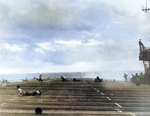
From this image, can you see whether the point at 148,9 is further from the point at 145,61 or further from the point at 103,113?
the point at 103,113

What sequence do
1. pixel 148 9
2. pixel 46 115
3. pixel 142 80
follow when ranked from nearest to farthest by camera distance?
pixel 46 115 < pixel 148 9 < pixel 142 80

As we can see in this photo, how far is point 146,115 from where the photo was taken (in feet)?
54.2

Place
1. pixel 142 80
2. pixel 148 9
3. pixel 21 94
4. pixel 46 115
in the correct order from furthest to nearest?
1. pixel 142 80
2. pixel 148 9
3. pixel 21 94
4. pixel 46 115

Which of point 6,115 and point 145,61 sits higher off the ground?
point 145,61

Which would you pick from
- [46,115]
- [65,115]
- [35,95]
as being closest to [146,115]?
[65,115]

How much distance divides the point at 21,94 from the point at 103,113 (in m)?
16.8

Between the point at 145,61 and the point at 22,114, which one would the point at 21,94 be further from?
the point at 145,61

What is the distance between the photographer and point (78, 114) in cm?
1669

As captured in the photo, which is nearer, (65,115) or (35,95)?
(65,115)

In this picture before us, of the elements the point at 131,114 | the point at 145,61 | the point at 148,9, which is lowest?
the point at 131,114

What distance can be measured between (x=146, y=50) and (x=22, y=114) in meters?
52.3

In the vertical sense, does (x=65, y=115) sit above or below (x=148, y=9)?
below

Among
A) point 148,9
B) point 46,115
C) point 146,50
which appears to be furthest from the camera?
point 146,50

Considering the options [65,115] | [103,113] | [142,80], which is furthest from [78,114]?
[142,80]
